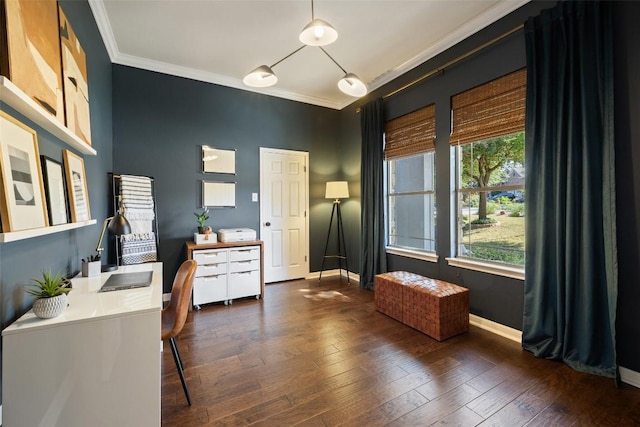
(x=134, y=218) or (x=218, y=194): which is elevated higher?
(x=218, y=194)

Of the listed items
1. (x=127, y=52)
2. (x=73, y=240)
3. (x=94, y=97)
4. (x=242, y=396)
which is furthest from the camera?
(x=127, y=52)

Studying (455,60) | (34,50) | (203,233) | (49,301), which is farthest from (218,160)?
(455,60)

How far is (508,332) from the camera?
2537 millimetres

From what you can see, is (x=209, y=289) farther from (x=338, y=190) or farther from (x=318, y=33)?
(x=318, y=33)

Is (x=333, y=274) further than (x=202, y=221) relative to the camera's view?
→ Yes

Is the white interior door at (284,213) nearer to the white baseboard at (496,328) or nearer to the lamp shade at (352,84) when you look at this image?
the lamp shade at (352,84)

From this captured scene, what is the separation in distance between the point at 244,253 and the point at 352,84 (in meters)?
2.36

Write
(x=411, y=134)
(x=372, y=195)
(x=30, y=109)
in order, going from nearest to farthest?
(x=30, y=109)
(x=411, y=134)
(x=372, y=195)

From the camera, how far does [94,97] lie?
99.4 inches

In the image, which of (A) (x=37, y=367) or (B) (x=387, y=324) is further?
(B) (x=387, y=324)

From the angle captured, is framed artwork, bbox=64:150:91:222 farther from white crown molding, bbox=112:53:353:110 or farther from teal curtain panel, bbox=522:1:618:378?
teal curtain panel, bbox=522:1:618:378

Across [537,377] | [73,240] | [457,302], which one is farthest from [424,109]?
[73,240]

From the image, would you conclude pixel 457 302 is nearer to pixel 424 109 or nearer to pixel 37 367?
pixel 424 109

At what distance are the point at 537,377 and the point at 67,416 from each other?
8.86ft
